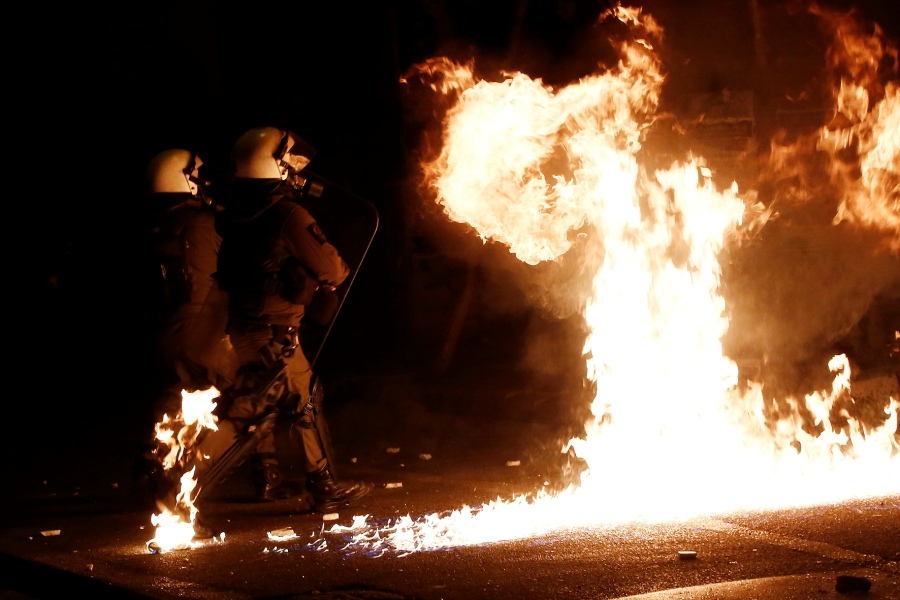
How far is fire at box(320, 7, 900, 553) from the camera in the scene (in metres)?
6.33

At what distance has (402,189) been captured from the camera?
12.1m

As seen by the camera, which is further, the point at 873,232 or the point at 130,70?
the point at 130,70

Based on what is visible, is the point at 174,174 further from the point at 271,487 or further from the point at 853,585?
the point at 853,585

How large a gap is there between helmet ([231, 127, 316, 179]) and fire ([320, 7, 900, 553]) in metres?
1.98

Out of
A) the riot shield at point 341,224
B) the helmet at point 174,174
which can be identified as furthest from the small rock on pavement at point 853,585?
the riot shield at point 341,224

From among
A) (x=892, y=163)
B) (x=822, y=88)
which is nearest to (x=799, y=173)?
(x=822, y=88)

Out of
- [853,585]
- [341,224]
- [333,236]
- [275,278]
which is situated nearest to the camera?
[853,585]

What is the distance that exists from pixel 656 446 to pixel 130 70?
1011cm

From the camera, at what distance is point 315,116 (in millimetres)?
12914

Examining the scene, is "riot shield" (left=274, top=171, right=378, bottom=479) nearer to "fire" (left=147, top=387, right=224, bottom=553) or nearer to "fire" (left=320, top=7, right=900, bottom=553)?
"fire" (left=320, top=7, right=900, bottom=553)

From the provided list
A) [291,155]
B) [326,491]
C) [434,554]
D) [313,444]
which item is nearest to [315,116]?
[291,155]

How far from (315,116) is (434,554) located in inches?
331

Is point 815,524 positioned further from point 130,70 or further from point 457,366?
point 130,70

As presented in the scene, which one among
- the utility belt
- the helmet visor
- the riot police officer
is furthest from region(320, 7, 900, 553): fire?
the helmet visor
